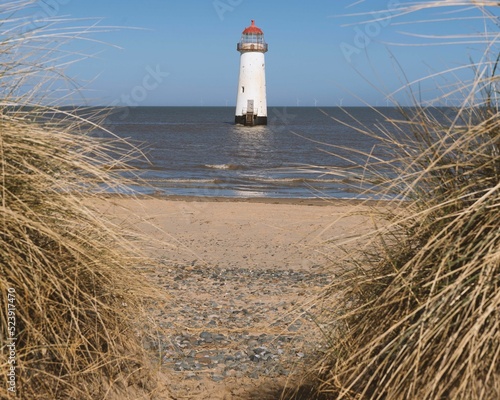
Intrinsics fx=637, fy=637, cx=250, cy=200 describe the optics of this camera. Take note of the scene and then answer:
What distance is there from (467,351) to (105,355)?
5.20 feet

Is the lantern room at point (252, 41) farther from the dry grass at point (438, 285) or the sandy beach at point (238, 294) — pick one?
the dry grass at point (438, 285)

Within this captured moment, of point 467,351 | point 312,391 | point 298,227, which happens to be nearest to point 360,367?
point 467,351

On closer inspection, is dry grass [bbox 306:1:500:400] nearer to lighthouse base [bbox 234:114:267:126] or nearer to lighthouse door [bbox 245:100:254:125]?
lighthouse door [bbox 245:100:254:125]

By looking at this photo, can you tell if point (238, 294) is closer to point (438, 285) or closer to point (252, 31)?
point (438, 285)

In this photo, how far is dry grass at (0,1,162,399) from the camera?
8.01 feet

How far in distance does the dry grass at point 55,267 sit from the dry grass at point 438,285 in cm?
98

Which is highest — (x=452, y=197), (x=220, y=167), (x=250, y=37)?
(x=250, y=37)

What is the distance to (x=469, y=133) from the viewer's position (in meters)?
2.42

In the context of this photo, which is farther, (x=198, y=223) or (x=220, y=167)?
(x=220, y=167)

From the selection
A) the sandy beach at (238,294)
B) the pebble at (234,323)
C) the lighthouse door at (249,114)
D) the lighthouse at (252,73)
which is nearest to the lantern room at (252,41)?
the lighthouse at (252,73)

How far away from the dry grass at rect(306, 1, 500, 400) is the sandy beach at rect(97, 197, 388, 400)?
22cm

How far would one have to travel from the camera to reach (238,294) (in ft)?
20.4

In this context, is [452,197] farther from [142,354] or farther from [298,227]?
[298,227]

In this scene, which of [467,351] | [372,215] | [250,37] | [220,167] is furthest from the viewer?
[250,37]
